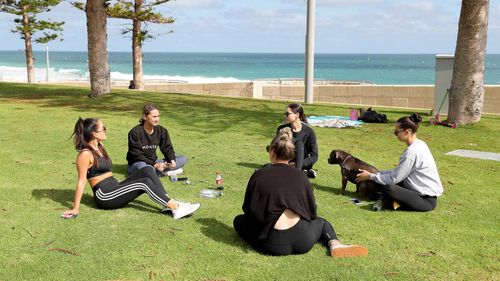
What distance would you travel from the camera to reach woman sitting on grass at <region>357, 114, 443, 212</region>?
6199 millimetres

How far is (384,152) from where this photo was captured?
10492 millimetres

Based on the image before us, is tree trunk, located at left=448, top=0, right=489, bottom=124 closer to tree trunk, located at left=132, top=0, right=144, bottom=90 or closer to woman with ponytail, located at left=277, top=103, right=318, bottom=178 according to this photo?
woman with ponytail, located at left=277, top=103, right=318, bottom=178

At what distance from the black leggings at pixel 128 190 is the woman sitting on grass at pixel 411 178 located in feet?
8.98

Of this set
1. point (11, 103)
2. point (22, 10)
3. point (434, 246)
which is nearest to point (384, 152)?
point (434, 246)

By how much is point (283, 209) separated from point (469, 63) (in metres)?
10.4

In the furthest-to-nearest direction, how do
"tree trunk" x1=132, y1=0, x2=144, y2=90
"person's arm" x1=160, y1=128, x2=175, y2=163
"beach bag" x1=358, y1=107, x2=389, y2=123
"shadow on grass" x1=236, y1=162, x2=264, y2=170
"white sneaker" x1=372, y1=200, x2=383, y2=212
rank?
"tree trunk" x1=132, y1=0, x2=144, y2=90 < "beach bag" x1=358, y1=107, x2=389, y2=123 < "shadow on grass" x1=236, y1=162, x2=264, y2=170 < "person's arm" x1=160, y1=128, x2=175, y2=163 < "white sneaker" x1=372, y1=200, x2=383, y2=212

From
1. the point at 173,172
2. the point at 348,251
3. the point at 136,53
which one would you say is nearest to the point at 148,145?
the point at 173,172

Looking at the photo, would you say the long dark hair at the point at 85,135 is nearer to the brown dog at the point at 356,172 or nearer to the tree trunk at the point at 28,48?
the brown dog at the point at 356,172

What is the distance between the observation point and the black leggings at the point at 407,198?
6238 mm

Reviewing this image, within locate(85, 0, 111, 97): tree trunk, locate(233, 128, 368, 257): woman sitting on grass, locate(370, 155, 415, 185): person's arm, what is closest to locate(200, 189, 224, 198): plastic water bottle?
locate(233, 128, 368, 257): woman sitting on grass

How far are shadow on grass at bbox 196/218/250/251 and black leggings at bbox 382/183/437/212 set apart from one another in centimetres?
203

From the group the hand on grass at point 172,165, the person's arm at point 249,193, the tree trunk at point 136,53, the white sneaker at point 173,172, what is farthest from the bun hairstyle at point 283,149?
the tree trunk at point 136,53

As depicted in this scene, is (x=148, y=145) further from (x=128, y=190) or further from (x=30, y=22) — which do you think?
(x=30, y=22)

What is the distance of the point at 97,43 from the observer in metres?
18.0
